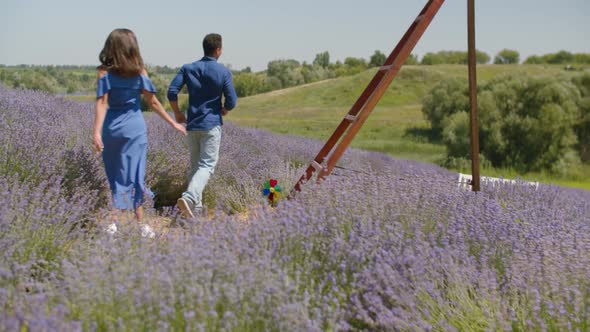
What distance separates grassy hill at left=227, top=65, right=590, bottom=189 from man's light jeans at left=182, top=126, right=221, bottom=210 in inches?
203

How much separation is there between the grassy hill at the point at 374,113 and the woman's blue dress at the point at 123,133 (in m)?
5.96

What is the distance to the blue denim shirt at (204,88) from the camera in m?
4.18

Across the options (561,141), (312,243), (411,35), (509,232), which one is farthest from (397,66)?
(561,141)

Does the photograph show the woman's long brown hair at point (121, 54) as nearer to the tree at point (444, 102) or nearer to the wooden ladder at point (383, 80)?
the wooden ladder at point (383, 80)

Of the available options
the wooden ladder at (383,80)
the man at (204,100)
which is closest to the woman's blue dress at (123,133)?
the man at (204,100)

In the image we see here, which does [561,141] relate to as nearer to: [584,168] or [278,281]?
[584,168]

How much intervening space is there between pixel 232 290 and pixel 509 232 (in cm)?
153

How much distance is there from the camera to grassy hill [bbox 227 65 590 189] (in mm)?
10633

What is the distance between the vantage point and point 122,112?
355cm

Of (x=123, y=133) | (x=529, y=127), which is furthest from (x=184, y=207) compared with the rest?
(x=529, y=127)

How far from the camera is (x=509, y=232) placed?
2.64m

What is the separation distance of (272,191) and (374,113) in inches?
413

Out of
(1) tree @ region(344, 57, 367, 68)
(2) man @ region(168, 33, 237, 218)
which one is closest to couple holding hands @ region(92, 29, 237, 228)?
(2) man @ region(168, 33, 237, 218)

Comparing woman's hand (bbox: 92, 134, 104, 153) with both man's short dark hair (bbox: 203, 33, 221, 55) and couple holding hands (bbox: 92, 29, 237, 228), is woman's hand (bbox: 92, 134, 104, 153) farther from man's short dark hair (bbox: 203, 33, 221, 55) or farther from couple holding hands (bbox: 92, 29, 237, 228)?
man's short dark hair (bbox: 203, 33, 221, 55)
